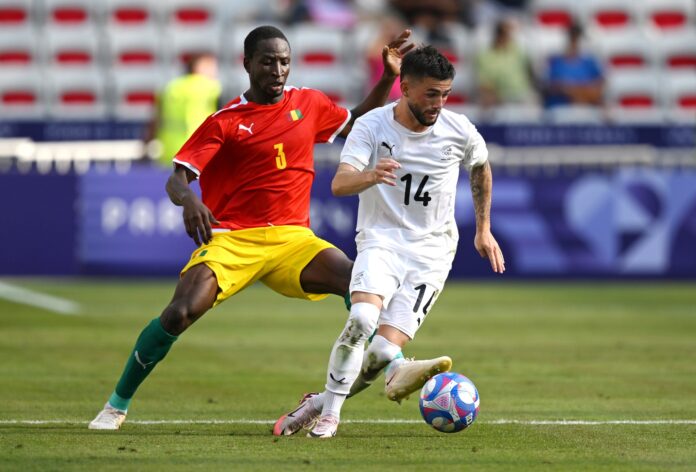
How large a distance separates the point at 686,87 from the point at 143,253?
9506mm

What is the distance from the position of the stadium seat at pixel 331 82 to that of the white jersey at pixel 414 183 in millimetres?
13397

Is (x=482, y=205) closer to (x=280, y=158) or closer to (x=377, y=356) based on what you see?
(x=377, y=356)

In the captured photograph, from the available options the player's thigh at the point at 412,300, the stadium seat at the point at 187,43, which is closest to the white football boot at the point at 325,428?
the player's thigh at the point at 412,300

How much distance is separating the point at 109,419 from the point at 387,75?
2.61m

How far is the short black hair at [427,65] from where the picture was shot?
7.73 m

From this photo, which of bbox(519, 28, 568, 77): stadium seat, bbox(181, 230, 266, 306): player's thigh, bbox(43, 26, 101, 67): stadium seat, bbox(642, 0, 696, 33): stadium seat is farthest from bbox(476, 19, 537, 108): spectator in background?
bbox(181, 230, 266, 306): player's thigh

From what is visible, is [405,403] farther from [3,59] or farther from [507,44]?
[3,59]

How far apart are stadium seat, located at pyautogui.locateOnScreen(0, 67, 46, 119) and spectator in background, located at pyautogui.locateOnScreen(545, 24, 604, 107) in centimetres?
760

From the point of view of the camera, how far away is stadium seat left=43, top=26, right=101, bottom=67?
74.4 feet

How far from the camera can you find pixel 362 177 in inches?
292

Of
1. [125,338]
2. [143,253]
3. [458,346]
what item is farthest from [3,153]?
[458,346]

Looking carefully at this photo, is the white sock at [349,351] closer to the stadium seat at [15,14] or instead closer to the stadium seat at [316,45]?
the stadium seat at [316,45]

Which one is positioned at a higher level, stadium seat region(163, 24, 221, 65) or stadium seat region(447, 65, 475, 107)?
stadium seat region(163, 24, 221, 65)

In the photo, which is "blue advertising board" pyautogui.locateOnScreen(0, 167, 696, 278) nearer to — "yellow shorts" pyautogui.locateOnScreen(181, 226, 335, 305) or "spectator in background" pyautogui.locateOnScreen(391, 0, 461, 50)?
"spectator in background" pyautogui.locateOnScreen(391, 0, 461, 50)
